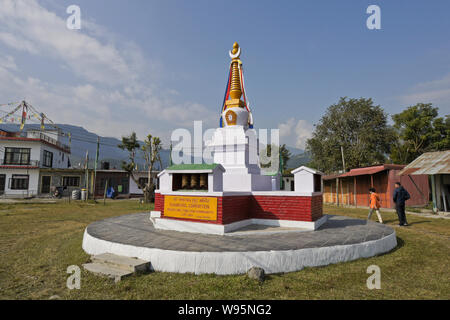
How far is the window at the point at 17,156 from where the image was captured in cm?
3027

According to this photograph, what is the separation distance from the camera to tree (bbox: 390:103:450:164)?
29328mm

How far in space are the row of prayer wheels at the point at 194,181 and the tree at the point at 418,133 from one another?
31.1m

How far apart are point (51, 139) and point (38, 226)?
30296 millimetres

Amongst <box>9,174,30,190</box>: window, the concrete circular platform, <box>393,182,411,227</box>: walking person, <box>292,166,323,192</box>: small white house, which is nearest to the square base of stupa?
<box>292,166,323,192</box>: small white house

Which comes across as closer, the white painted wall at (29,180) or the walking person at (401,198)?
the walking person at (401,198)

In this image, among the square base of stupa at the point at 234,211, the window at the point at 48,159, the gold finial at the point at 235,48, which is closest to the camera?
the square base of stupa at the point at 234,211

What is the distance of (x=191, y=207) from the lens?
28.1 ft

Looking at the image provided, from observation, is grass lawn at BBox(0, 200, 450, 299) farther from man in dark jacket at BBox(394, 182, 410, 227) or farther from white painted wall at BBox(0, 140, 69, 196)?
white painted wall at BBox(0, 140, 69, 196)

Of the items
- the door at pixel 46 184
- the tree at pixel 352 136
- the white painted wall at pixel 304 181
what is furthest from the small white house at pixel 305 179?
the door at pixel 46 184

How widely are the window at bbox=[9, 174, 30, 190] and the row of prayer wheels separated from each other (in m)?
30.1

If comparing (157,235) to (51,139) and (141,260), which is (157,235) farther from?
(51,139)

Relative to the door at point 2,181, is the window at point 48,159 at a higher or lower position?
higher

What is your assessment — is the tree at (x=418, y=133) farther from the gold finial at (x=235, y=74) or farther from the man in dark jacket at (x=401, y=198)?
the gold finial at (x=235, y=74)

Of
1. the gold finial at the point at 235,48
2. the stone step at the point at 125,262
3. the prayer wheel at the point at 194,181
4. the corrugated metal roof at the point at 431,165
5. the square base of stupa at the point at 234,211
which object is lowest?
the stone step at the point at 125,262
